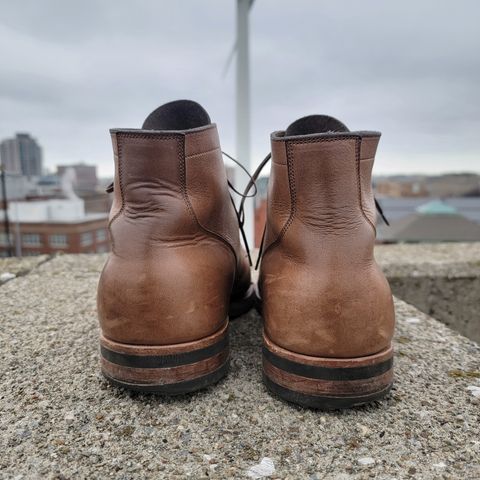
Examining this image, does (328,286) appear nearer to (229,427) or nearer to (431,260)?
(229,427)

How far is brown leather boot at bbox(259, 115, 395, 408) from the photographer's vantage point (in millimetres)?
785

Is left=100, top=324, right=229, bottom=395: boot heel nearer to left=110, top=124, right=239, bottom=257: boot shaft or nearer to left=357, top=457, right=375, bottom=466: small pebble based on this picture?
left=110, top=124, right=239, bottom=257: boot shaft

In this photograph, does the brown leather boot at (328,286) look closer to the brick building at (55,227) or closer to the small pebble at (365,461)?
the small pebble at (365,461)

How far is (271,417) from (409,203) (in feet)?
24.3

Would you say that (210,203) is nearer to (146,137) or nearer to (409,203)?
(146,137)

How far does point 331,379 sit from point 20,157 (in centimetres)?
591

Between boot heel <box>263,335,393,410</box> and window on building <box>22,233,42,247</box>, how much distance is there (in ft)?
24.6

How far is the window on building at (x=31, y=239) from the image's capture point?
24.2 feet

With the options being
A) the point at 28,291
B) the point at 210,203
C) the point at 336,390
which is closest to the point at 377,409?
the point at 336,390

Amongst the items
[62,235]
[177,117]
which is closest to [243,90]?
[177,117]

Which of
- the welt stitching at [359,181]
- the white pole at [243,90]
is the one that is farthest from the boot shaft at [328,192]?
the white pole at [243,90]

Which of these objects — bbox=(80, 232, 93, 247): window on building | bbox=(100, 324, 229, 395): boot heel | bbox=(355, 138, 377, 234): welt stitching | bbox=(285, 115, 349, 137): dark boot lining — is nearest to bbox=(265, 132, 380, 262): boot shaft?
bbox=(355, 138, 377, 234): welt stitching

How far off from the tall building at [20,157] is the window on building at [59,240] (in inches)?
48.8

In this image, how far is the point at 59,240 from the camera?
8086 millimetres
